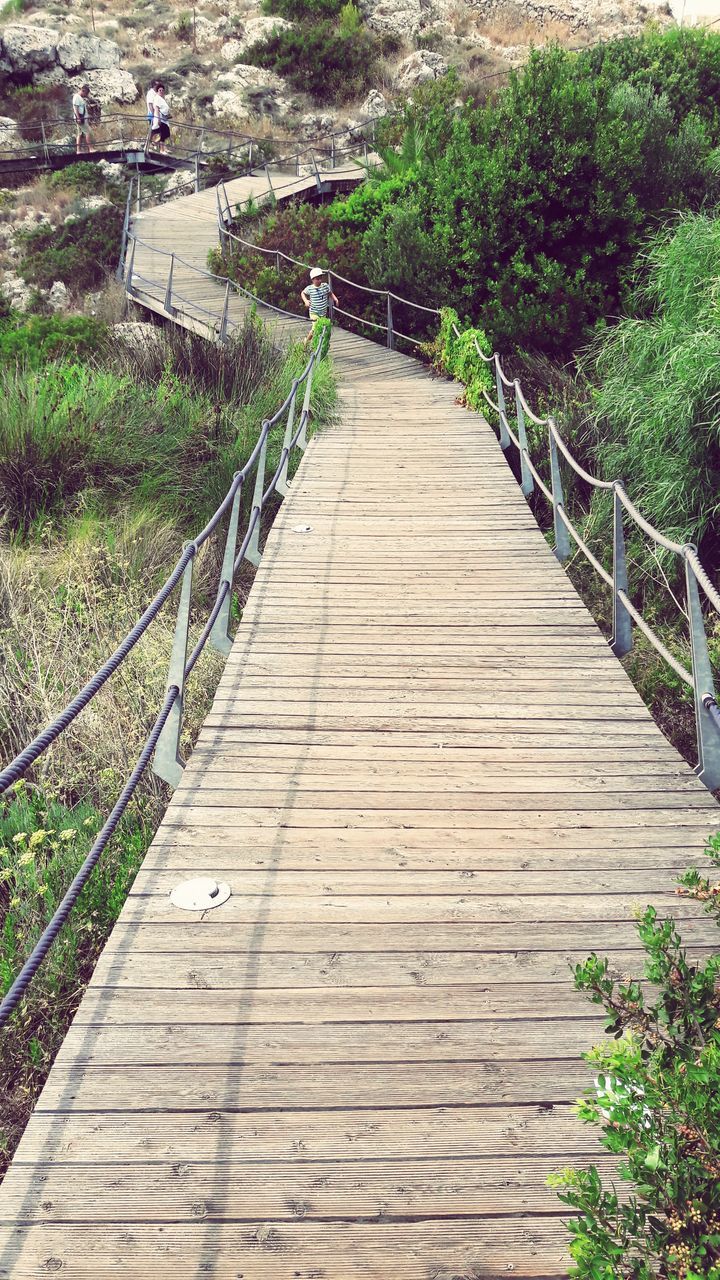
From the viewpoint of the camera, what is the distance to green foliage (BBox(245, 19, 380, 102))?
3256 cm

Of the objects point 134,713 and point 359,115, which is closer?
point 134,713

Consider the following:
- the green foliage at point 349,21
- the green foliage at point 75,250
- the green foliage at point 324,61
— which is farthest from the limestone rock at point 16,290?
the green foliage at point 349,21

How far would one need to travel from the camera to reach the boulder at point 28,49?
32.2 m

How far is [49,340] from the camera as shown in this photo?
36.7 ft

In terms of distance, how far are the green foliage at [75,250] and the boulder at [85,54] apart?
1210 cm

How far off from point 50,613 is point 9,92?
111ft

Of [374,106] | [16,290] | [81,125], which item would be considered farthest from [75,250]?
[374,106]

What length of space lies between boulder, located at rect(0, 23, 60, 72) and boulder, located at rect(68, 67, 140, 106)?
3.84 feet

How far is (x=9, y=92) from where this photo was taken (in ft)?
105

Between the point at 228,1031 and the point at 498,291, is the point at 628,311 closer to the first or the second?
the point at 498,291

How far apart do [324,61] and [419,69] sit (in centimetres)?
372

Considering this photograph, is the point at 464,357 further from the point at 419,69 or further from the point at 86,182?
the point at 419,69

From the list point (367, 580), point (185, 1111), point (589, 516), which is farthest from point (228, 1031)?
point (589, 516)

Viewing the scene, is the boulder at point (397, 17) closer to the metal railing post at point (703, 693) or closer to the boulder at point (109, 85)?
the boulder at point (109, 85)
